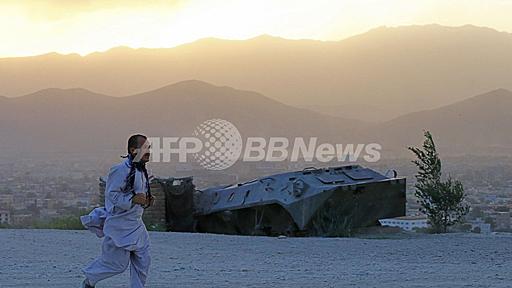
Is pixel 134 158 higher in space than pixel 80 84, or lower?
→ lower

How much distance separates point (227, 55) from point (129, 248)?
55141 mm

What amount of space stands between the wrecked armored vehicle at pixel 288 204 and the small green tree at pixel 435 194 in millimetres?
781

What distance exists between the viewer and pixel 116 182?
31.6ft

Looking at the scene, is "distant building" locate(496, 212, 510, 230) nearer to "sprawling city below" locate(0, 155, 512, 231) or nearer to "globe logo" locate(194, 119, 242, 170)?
"sprawling city below" locate(0, 155, 512, 231)

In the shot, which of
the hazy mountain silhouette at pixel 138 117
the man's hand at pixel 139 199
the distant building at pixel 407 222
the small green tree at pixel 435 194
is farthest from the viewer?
the hazy mountain silhouette at pixel 138 117

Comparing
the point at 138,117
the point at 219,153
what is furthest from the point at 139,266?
the point at 138,117

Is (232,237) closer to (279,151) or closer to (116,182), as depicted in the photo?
(116,182)

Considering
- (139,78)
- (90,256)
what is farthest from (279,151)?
(90,256)

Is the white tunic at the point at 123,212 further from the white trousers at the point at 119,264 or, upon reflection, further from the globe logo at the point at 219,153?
the globe logo at the point at 219,153

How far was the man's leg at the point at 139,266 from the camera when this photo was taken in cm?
980

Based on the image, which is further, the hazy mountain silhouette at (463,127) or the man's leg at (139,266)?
the hazy mountain silhouette at (463,127)

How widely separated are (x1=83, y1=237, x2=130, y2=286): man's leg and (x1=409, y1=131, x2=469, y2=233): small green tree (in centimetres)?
1341

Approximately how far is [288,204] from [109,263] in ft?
34.8

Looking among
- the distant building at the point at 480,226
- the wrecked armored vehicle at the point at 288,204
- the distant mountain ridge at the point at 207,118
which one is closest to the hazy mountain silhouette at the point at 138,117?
the distant mountain ridge at the point at 207,118
